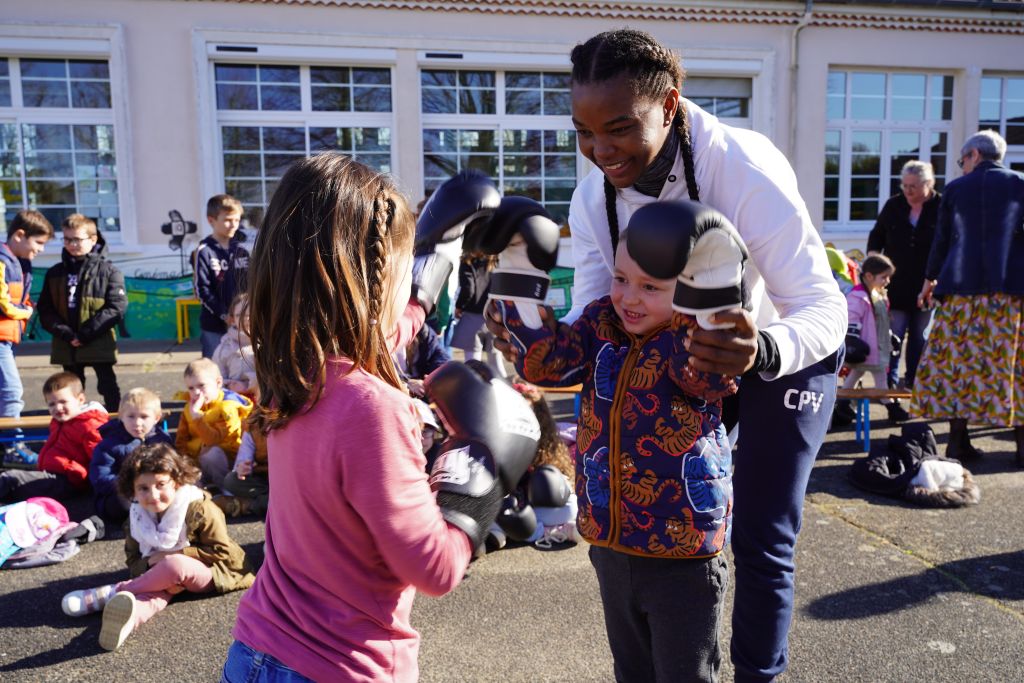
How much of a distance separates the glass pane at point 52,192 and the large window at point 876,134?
10.9 meters

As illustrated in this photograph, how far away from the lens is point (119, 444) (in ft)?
15.0

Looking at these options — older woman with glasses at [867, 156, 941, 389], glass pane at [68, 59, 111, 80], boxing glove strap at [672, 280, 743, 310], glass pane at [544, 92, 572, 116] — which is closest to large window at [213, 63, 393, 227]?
glass pane at [68, 59, 111, 80]

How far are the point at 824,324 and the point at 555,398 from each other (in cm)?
540

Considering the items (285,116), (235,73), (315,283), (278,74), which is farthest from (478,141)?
(315,283)

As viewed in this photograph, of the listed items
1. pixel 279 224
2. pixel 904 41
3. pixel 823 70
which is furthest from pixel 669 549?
pixel 904 41

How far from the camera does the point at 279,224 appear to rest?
4.76 feet

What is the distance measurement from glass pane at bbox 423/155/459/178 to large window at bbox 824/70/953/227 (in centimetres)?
581

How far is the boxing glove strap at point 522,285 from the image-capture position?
1904 millimetres

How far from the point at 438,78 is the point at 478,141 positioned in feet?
3.38

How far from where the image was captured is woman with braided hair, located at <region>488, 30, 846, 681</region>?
1.80m

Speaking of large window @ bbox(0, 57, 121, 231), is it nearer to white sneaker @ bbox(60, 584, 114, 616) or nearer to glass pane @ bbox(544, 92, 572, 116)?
glass pane @ bbox(544, 92, 572, 116)

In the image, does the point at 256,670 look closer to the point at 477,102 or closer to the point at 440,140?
the point at 440,140

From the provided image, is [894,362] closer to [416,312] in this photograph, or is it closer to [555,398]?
[555,398]

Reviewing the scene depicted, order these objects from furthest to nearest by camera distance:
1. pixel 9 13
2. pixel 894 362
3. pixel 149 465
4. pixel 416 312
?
1. pixel 9 13
2. pixel 894 362
3. pixel 149 465
4. pixel 416 312
